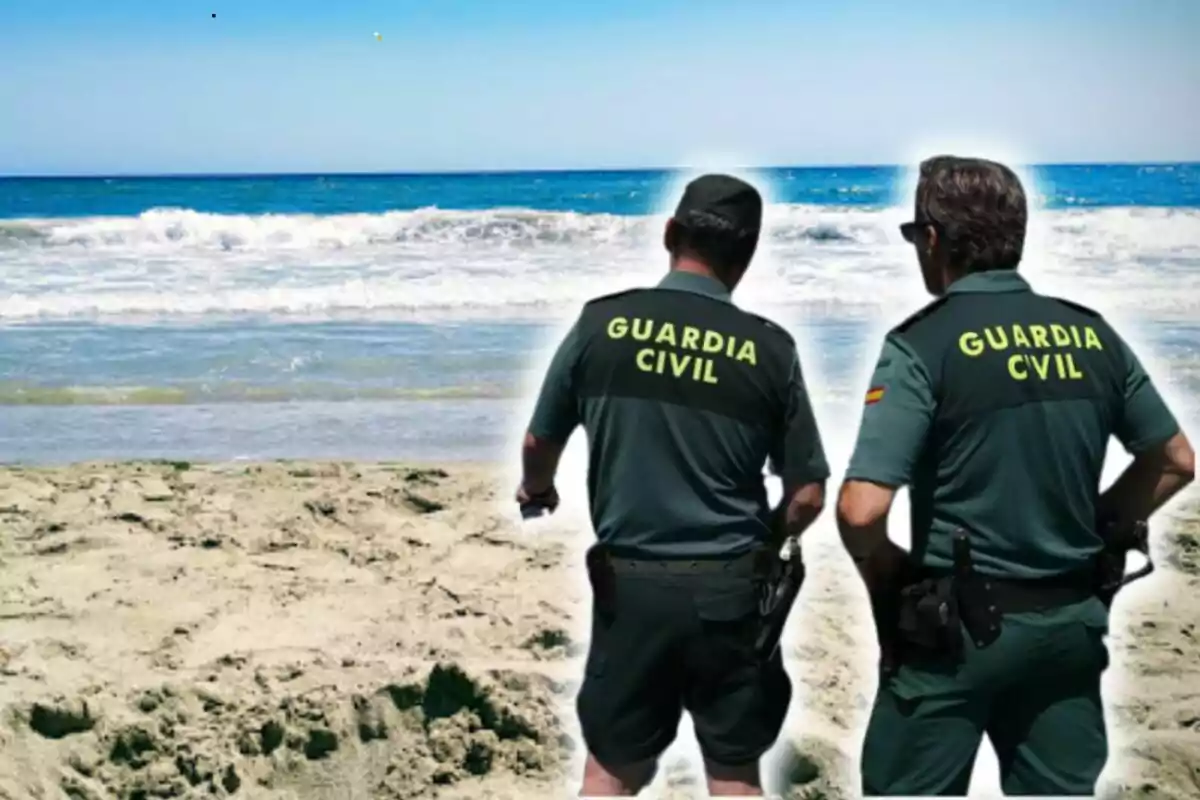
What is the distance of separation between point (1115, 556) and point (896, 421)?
52 cm

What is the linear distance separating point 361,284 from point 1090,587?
34.7 ft

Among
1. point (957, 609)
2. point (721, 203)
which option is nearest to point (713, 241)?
point (721, 203)

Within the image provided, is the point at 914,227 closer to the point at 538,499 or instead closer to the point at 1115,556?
the point at 1115,556

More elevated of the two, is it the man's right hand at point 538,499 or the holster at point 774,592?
the man's right hand at point 538,499

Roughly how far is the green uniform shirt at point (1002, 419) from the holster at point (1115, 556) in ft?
0.25

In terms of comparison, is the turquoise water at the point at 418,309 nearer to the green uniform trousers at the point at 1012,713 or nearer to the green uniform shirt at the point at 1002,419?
the green uniform shirt at the point at 1002,419

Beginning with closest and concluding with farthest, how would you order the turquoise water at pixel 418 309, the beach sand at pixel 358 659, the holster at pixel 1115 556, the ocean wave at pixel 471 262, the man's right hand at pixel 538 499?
the holster at pixel 1115 556, the man's right hand at pixel 538 499, the beach sand at pixel 358 659, the turquoise water at pixel 418 309, the ocean wave at pixel 471 262

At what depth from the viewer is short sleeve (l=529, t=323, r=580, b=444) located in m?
2.41

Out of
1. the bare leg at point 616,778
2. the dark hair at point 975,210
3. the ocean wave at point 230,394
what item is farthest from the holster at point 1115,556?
the ocean wave at point 230,394

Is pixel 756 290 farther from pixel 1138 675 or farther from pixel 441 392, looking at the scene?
pixel 441 392

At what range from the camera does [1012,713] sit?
231 centimetres

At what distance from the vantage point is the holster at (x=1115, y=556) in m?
2.34

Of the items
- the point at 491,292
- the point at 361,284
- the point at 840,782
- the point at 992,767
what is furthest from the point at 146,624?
the point at 361,284

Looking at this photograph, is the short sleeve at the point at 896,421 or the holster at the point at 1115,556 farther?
the holster at the point at 1115,556
